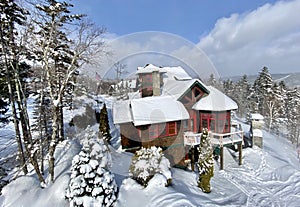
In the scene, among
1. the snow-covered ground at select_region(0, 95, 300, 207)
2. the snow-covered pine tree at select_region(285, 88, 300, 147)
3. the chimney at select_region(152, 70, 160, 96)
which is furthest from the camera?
the snow-covered pine tree at select_region(285, 88, 300, 147)

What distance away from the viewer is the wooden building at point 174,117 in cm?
1341

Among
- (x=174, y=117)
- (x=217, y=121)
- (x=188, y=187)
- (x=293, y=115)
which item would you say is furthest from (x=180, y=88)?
(x=293, y=115)

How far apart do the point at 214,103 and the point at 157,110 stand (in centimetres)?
462

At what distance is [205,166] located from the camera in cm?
1040

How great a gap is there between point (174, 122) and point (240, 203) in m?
6.60

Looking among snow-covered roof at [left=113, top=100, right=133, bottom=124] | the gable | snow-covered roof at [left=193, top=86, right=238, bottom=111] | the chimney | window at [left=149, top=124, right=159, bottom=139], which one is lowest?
window at [left=149, top=124, right=159, bottom=139]

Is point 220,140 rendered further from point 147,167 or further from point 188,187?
point 147,167

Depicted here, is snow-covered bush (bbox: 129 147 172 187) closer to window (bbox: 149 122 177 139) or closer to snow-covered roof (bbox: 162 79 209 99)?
window (bbox: 149 122 177 139)

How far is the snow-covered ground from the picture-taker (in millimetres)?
8023

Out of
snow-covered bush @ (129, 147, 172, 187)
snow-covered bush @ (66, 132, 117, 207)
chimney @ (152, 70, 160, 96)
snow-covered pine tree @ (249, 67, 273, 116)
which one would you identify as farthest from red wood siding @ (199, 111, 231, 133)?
snow-covered pine tree @ (249, 67, 273, 116)

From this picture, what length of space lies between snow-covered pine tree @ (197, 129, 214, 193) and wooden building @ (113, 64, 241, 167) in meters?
3.32

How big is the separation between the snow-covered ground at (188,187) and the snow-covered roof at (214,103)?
15.4ft

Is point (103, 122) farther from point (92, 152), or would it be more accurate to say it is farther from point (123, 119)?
point (92, 152)

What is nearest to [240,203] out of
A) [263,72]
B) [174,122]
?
[174,122]
